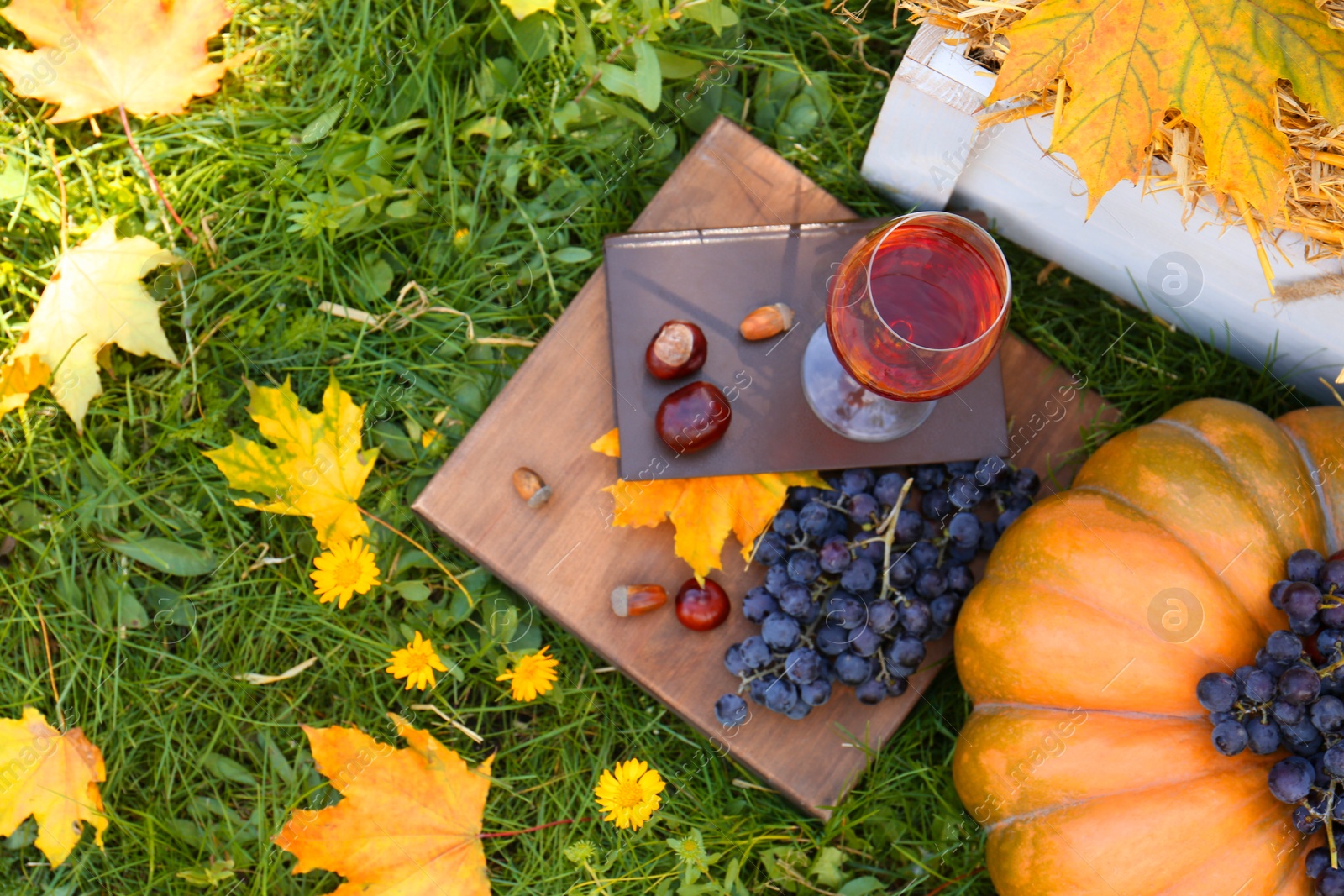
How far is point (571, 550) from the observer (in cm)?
181

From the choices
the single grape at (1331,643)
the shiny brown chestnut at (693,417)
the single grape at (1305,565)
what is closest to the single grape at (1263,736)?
the single grape at (1331,643)

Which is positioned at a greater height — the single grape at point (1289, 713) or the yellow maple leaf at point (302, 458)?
the yellow maple leaf at point (302, 458)

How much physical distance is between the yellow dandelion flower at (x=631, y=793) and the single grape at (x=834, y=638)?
41cm

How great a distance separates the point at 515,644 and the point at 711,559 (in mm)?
465

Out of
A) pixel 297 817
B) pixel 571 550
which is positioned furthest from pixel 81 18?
pixel 297 817

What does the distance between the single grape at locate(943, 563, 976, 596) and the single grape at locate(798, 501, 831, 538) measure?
24 centimetres

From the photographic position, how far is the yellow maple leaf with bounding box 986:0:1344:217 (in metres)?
1.19

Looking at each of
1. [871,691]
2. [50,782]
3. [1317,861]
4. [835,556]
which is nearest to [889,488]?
[835,556]

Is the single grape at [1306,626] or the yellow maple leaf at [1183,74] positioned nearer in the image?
the yellow maple leaf at [1183,74]

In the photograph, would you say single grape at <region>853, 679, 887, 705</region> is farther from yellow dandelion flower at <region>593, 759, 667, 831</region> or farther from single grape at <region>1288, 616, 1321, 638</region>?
single grape at <region>1288, 616, 1321, 638</region>

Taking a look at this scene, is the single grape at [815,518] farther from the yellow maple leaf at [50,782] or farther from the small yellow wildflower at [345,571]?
the yellow maple leaf at [50,782]

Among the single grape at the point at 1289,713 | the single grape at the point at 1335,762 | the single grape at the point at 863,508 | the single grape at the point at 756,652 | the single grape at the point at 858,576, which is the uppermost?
the single grape at the point at 863,508

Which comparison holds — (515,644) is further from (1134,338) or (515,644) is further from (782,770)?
(1134,338)

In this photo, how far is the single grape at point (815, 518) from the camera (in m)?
1.72
